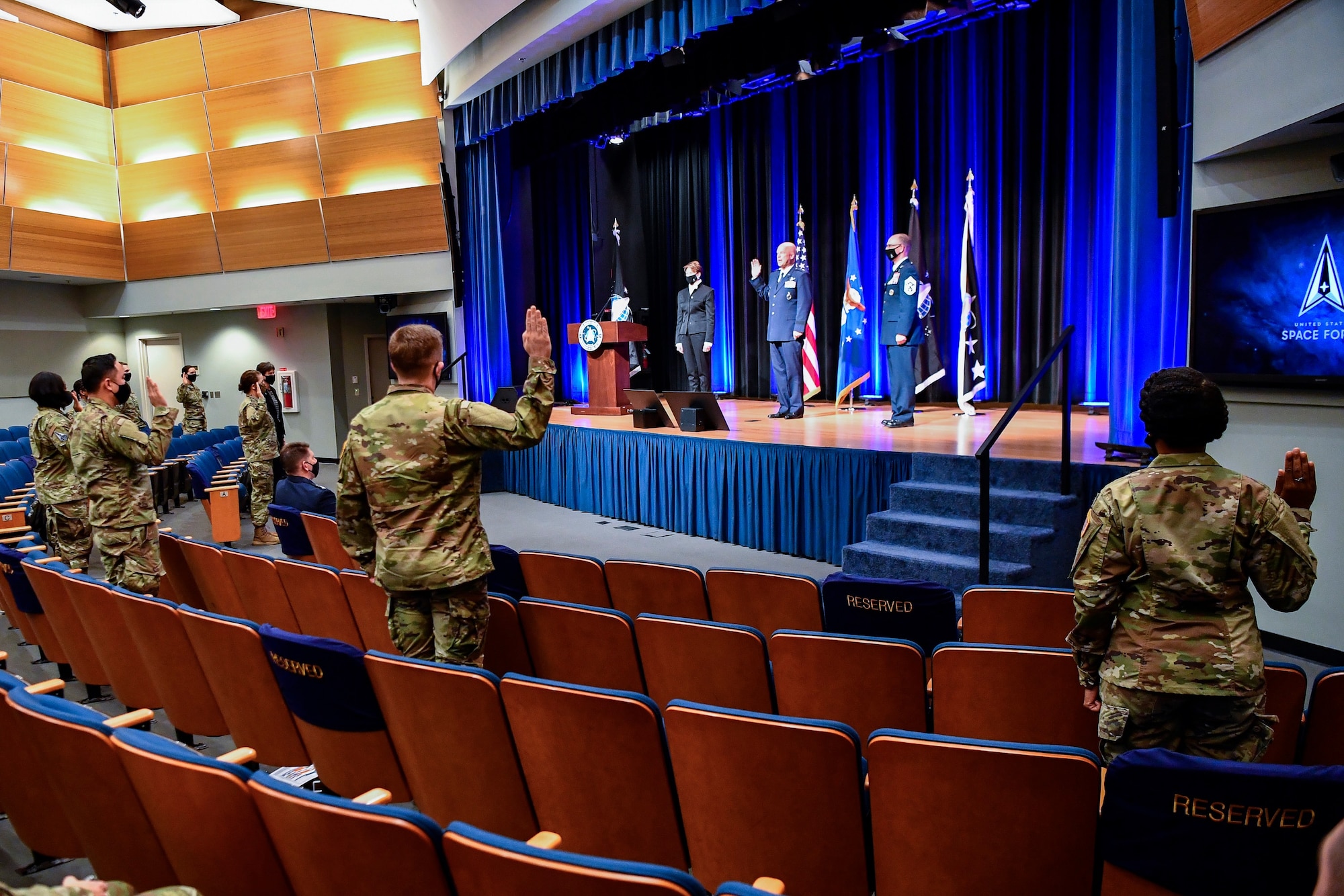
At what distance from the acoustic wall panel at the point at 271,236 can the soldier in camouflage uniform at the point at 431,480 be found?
10.6m

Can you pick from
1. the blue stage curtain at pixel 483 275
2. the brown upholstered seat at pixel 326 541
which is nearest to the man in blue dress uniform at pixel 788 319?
the brown upholstered seat at pixel 326 541

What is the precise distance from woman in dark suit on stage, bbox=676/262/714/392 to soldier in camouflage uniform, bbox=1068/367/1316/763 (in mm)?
8157

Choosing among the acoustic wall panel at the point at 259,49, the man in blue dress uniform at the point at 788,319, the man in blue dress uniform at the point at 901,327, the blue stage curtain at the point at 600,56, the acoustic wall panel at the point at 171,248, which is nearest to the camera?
the blue stage curtain at the point at 600,56

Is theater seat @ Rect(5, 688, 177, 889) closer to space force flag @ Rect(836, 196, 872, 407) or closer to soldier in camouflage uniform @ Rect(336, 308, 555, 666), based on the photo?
soldier in camouflage uniform @ Rect(336, 308, 555, 666)

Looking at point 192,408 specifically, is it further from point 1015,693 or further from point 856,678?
point 1015,693

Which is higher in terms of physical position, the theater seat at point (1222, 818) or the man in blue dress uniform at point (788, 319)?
the man in blue dress uniform at point (788, 319)

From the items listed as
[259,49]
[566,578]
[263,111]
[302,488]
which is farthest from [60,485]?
[259,49]

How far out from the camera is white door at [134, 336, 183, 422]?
46.7 feet

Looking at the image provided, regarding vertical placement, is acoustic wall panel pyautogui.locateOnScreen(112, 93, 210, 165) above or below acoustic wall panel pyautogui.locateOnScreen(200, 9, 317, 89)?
below

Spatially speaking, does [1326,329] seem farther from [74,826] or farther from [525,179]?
[525,179]

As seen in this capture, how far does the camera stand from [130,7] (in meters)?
10.5

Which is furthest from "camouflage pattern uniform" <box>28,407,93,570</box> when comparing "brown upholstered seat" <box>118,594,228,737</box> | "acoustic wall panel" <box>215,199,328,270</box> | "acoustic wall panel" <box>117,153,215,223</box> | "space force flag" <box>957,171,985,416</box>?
"acoustic wall panel" <box>117,153,215,223</box>

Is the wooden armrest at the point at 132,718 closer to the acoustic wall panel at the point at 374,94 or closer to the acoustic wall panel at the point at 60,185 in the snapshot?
the acoustic wall panel at the point at 374,94

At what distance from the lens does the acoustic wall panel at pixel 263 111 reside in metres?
11.9
